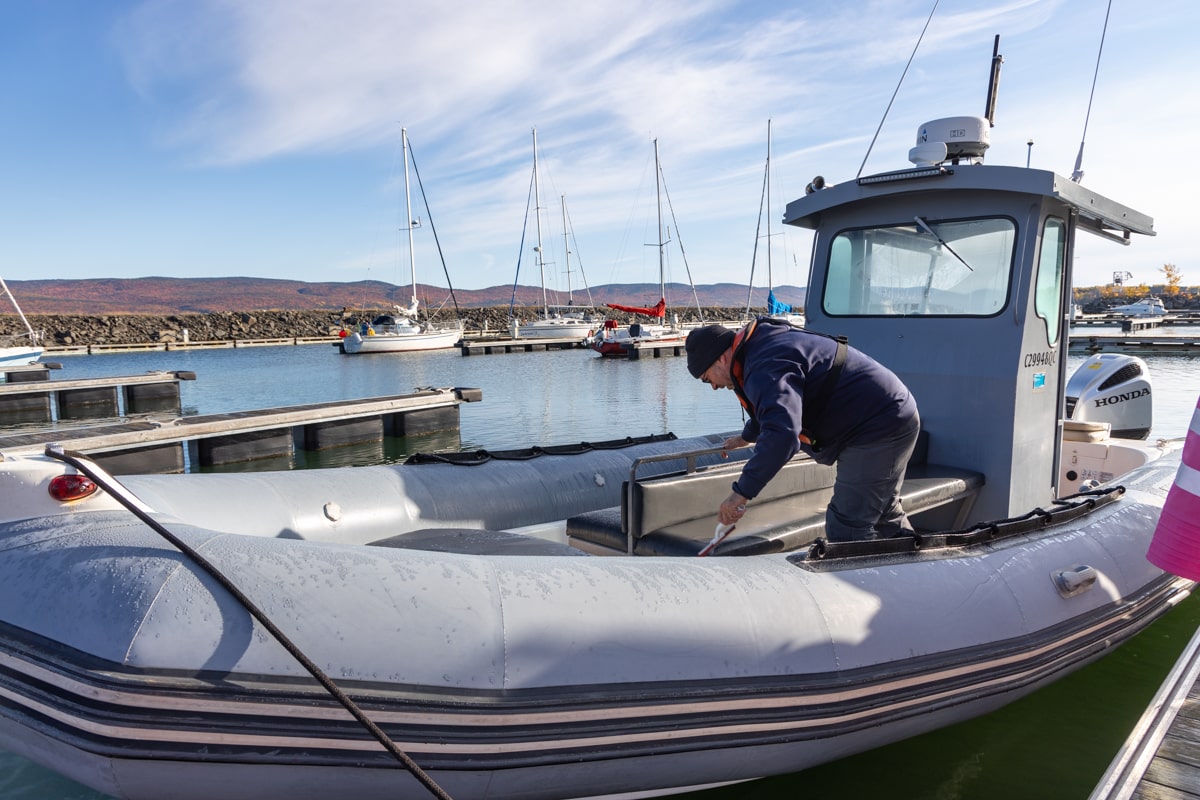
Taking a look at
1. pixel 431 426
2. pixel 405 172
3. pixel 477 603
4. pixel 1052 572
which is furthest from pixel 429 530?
pixel 405 172

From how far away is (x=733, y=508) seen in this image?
8.91 ft

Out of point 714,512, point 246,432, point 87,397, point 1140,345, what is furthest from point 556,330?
point 714,512

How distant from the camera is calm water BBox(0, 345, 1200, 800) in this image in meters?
3.26

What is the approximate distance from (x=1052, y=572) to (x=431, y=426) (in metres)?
10.6

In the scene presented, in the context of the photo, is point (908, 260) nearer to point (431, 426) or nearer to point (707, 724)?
point (707, 724)

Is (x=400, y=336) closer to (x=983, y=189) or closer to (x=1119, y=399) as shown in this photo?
(x=1119, y=399)

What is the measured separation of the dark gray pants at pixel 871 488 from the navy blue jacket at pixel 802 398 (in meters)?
0.05

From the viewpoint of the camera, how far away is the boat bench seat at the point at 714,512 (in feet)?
10.9

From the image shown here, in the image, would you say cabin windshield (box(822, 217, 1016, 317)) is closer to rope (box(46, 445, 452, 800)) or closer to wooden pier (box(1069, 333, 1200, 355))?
rope (box(46, 445, 452, 800))

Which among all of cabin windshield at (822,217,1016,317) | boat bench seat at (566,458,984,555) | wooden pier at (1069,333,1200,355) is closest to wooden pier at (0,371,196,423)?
boat bench seat at (566,458,984,555)

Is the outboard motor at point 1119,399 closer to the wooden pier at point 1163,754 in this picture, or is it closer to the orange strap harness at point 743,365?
the wooden pier at point 1163,754

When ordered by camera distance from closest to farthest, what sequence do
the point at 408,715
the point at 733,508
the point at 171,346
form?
the point at 408,715 < the point at 733,508 < the point at 171,346

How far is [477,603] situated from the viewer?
2.27 metres

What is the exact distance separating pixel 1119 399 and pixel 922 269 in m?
3.68
